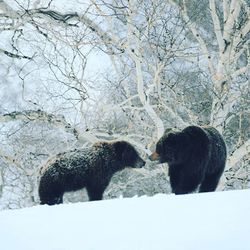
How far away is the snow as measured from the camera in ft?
12.0

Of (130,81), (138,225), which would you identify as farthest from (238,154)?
(138,225)

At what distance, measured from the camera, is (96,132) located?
14.4 m

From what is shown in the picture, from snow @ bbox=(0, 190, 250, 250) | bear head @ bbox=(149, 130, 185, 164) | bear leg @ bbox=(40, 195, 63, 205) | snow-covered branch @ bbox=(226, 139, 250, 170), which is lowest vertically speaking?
snow-covered branch @ bbox=(226, 139, 250, 170)

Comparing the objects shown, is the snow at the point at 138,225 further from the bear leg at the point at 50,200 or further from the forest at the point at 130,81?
the forest at the point at 130,81

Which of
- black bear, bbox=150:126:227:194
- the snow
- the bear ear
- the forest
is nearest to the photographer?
the snow

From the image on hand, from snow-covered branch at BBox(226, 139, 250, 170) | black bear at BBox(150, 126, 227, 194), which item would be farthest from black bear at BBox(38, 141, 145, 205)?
snow-covered branch at BBox(226, 139, 250, 170)

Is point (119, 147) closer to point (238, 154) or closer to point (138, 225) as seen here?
point (138, 225)

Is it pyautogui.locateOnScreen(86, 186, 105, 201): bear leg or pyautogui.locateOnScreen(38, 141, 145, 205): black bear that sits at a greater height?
pyautogui.locateOnScreen(38, 141, 145, 205): black bear

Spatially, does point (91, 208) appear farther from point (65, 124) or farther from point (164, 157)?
point (65, 124)

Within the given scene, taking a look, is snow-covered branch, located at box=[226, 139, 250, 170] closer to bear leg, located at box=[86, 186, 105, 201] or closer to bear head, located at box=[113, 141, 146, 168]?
bear head, located at box=[113, 141, 146, 168]

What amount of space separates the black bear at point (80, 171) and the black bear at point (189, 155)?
0.58 m

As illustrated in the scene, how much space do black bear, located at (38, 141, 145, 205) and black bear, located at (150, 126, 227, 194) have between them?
579 mm

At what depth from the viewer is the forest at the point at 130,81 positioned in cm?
1350

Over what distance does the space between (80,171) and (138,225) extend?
3155mm
